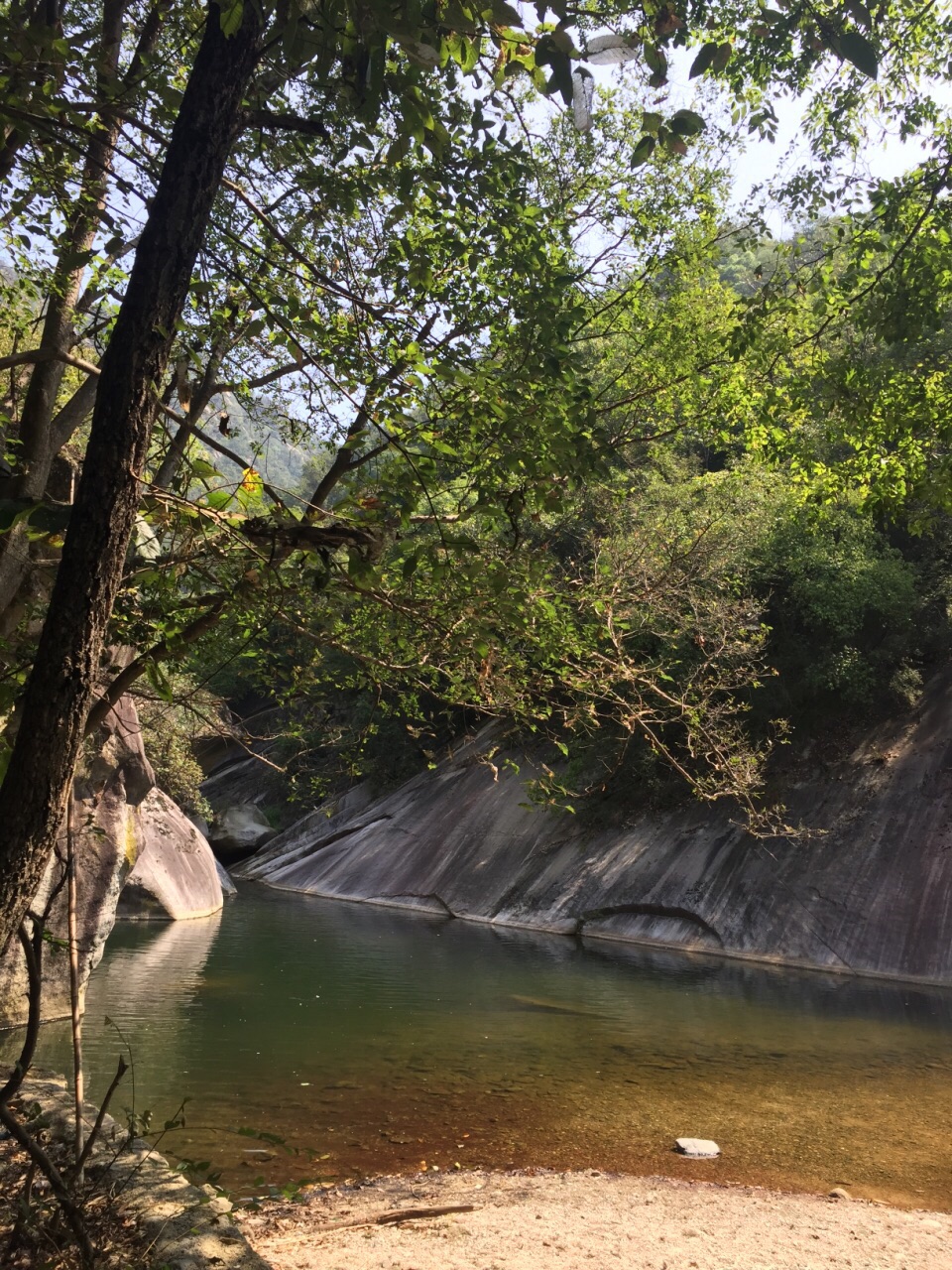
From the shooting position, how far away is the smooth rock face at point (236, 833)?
115 ft

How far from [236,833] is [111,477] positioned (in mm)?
34208

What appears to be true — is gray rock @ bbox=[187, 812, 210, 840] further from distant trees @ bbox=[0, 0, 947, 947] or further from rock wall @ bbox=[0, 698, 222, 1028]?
distant trees @ bbox=[0, 0, 947, 947]

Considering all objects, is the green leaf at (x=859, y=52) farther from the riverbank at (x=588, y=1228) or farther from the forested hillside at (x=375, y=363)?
the riverbank at (x=588, y=1228)

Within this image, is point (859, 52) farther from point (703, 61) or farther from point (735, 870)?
point (735, 870)

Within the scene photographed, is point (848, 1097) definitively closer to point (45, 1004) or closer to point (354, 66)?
point (45, 1004)

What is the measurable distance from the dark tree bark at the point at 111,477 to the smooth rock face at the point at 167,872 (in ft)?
60.1

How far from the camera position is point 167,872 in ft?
71.5

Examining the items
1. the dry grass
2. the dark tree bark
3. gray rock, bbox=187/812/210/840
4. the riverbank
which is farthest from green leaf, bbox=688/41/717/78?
gray rock, bbox=187/812/210/840

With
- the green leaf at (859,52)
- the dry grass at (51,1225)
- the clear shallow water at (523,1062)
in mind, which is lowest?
the clear shallow water at (523,1062)

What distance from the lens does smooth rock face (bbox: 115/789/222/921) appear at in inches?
832

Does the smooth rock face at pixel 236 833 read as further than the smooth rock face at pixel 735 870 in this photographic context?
Yes

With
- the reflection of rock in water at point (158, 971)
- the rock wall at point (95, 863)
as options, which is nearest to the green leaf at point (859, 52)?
the rock wall at point (95, 863)

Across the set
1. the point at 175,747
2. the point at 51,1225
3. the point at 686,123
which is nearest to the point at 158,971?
the point at 175,747

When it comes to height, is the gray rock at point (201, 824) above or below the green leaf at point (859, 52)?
below
